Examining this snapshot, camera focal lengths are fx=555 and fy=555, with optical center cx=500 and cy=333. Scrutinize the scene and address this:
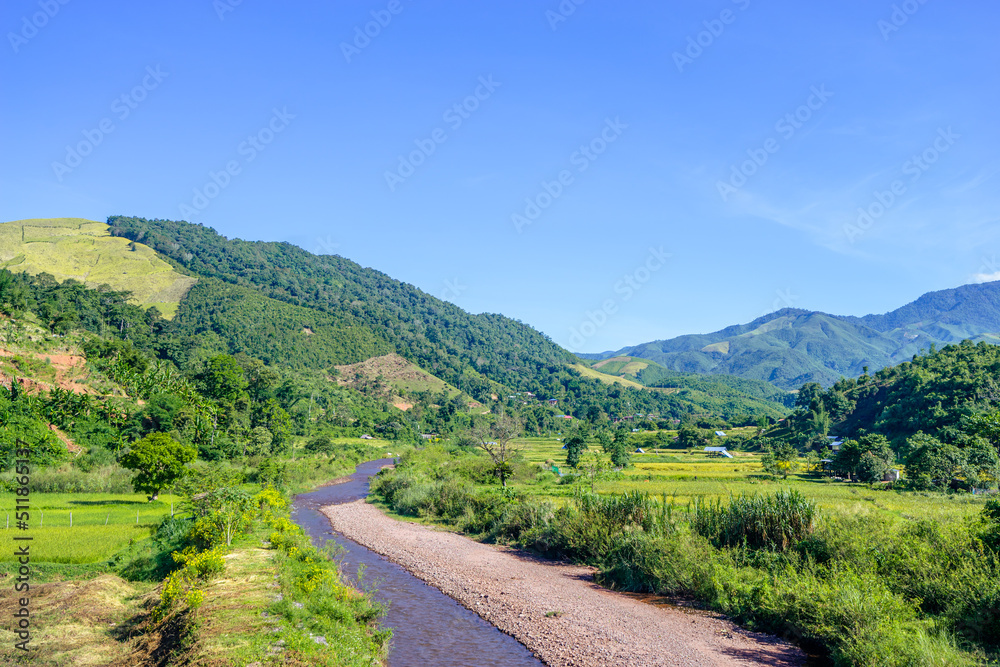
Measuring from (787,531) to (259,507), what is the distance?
24649 millimetres

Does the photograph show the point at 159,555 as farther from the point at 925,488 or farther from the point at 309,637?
the point at 925,488

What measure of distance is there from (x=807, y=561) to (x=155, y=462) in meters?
33.4

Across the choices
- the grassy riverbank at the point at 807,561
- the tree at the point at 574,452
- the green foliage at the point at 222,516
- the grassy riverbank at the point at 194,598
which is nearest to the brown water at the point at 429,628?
the grassy riverbank at the point at 194,598

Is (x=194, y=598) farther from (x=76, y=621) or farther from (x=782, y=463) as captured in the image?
(x=782, y=463)

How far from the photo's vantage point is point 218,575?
16.6m

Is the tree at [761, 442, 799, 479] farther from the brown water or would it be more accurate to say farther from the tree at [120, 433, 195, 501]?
the tree at [120, 433, 195, 501]

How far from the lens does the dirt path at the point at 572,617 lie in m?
14.6

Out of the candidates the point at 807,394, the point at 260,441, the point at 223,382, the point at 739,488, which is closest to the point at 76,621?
the point at 739,488

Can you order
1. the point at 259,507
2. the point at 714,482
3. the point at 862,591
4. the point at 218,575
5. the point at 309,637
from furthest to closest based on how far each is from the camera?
1. the point at 714,482
2. the point at 259,507
3. the point at 218,575
4. the point at 862,591
5. the point at 309,637

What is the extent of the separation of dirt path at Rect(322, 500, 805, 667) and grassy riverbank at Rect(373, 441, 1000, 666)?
115 centimetres

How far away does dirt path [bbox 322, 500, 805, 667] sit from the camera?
48.0 feet

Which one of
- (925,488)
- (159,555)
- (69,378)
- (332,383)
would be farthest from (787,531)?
(332,383)

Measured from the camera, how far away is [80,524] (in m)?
27.7

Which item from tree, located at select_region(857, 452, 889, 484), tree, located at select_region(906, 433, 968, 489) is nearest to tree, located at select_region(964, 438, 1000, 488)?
tree, located at select_region(906, 433, 968, 489)
